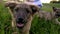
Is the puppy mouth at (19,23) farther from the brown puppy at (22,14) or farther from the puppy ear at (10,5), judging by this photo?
the puppy ear at (10,5)

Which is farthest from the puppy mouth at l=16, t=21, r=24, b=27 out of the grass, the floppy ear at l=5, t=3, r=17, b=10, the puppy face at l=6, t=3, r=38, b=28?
the floppy ear at l=5, t=3, r=17, b=10

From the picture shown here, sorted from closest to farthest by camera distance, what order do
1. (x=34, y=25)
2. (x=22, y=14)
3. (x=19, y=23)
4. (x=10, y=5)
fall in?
(x=19, y=23) → (x=22, y=14) → (x=10, y=5) → (x=34, y=25)

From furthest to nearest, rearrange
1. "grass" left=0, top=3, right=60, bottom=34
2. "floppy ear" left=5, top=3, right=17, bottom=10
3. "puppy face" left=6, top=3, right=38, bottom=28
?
1. "floppy ear" left=5, top=3, right=17, bottom=10
2. "grass" left=0, top=3, right=60, bottom=34
3. "puppy face" left=6, top=3, right=38, bottom=28

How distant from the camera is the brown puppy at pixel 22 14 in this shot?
433 cm

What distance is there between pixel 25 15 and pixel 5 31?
0.47m

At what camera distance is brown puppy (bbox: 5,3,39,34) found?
4.33 m

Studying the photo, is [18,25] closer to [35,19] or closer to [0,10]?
[0,10]

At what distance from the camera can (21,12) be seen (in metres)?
4.43

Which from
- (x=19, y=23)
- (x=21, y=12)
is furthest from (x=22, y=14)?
(x=19, y=23)

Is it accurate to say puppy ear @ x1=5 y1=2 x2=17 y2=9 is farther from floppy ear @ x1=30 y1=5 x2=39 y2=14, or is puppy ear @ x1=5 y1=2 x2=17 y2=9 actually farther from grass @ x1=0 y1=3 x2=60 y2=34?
floppy ear @ x1=30 y1=5 x2=39 y2=14

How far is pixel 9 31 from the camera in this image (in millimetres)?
4539

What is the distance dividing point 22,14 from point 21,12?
72mm

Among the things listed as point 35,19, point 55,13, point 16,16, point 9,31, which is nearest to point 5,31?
point 9,31

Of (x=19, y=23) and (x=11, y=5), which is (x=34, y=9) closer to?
(x=11, y=5)
